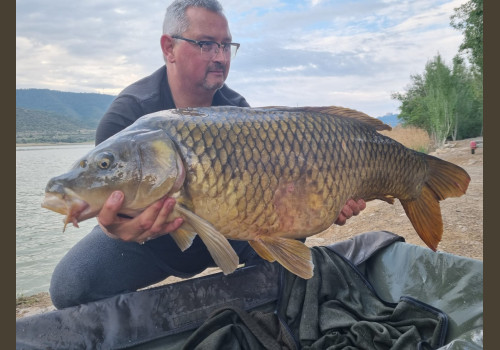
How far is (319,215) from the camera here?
120 cm

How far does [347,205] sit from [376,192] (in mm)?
99

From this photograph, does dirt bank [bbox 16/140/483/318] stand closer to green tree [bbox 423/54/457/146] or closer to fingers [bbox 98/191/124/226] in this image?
fingers [bbox 98/191/124/226]

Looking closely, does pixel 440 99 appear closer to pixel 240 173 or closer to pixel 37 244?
pixel 37 244

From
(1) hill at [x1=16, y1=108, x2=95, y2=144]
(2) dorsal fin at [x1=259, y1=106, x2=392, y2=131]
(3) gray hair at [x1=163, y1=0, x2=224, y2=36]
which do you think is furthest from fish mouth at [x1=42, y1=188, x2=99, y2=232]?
(1) hill at [x1=16, y1=108, x2=95, y2=144]

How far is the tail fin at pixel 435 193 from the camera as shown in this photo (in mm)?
1386

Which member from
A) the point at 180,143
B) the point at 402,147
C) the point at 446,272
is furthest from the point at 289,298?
the point at 180,143

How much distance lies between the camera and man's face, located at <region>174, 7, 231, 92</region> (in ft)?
5.08

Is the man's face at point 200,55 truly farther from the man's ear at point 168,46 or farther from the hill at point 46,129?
the hill at point 46,129

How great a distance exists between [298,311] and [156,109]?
91cm

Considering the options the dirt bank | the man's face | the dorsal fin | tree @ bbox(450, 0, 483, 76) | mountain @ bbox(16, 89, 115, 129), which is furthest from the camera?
mountain @ bbox(16, 89, 115, 129)

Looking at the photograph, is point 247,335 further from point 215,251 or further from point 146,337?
point 215,251

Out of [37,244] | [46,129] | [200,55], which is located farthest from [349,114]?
[46,129]

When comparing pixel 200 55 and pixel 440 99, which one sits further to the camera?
pixel 440 99

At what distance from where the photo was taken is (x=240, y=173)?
1.09m
